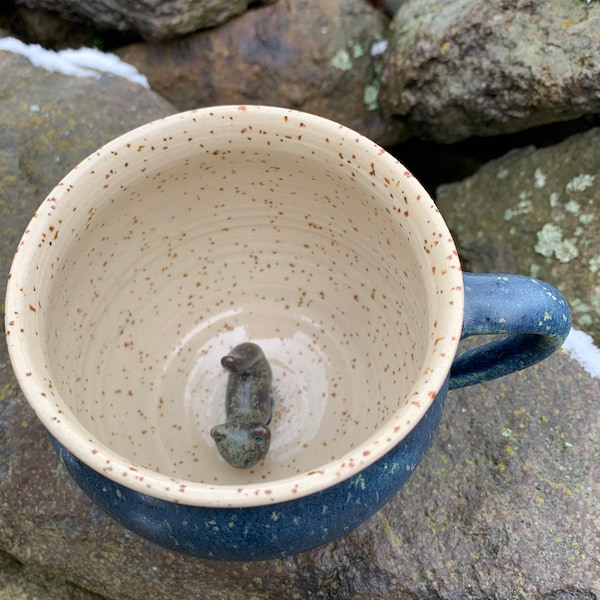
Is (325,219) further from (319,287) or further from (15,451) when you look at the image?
(15,451)

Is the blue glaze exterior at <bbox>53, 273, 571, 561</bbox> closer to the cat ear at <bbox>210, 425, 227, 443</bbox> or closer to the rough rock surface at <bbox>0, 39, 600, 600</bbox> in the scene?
the cat ear at <bbox>210, 425, 227, 443</bbox>

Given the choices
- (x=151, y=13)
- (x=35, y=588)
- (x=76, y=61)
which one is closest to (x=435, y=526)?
(x=35, y=588)

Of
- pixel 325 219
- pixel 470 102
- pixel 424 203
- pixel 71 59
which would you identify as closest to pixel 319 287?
pixel 325 219

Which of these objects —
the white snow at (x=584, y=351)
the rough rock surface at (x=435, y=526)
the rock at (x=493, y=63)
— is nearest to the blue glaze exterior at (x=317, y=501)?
the rough rock surface at (x=435, y=526)

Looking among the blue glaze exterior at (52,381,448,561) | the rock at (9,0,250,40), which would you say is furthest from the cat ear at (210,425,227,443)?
the rock at (9,0,250,40)

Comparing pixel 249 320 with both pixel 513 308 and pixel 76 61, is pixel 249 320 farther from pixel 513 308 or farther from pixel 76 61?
pixel 76 61
